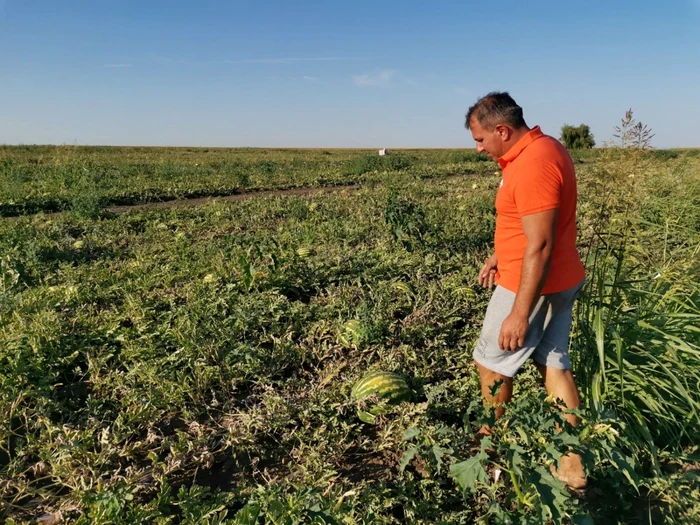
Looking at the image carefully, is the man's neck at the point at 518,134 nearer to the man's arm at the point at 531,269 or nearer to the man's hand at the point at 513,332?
the man's arm at the point at 531,269

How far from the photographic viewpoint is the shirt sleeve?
203 cm

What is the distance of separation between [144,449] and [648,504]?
8.78ft

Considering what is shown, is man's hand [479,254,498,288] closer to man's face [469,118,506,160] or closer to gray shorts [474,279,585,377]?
gray shorts [474,279,585,377]

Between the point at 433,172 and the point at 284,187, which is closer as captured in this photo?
the point at 284,187

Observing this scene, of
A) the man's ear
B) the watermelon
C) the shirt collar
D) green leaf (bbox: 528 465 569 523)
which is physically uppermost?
the man's ear

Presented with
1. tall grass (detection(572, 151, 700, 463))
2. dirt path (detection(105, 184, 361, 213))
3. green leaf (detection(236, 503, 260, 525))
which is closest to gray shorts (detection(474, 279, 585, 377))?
tall grass (detection(572, 151, 700, 463))

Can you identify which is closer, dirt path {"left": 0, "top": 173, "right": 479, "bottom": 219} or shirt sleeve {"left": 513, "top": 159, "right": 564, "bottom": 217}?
shirt sleeve {"left": 513, "top": 159, "right": 564, "bottom": 217}

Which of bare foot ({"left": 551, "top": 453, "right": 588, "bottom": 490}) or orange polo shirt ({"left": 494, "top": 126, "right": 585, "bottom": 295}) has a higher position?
orange polo shirt ({"left": 494, "top": 126, "right": 585, "bottom": 295})

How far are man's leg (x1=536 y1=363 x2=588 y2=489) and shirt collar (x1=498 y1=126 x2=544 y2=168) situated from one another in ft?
3.58

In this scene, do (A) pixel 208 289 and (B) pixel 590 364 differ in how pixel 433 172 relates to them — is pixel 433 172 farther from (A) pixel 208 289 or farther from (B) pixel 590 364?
(B) pixel 590 364

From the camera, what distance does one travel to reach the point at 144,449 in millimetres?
2666

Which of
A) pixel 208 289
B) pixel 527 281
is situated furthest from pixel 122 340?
pixel 527 281

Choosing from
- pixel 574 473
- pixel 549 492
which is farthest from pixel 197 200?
pixel 549 492

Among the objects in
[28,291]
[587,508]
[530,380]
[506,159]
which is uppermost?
[506,159]
